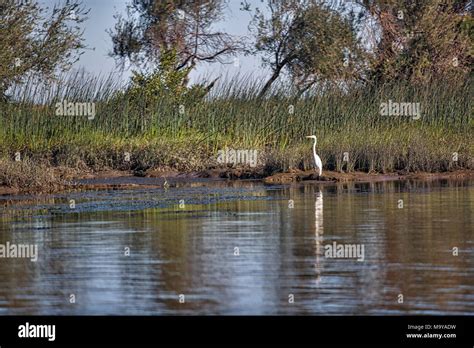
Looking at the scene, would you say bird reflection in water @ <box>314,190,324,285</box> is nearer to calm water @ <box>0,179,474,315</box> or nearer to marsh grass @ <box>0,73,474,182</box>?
calm water @ <box>0,179,474,315</box>

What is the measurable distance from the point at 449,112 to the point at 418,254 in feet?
63.0

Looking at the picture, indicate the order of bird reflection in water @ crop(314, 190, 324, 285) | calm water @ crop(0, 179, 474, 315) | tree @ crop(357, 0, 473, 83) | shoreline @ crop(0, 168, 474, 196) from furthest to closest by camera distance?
tree @ crop(357, 0, 473, 83) → shoreline @ crop(0, 168, 474, 196) → bird reflection in water @ crop(314, 190, 324, 285) → calm water @ crop(0, 179, 474, 315)

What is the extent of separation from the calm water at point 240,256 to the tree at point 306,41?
18.2m

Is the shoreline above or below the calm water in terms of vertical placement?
above

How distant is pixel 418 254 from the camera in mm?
12992

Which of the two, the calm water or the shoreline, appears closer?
the calm water

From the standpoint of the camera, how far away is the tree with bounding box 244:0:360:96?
39.1m

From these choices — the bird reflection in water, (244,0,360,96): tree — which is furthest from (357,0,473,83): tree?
the bird reflection in water

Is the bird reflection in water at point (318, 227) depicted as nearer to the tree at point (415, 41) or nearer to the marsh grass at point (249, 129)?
the marsh grass at point (249, 129)

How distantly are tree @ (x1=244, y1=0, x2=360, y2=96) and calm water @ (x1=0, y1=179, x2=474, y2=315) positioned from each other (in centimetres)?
1822

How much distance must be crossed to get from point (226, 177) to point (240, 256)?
47.1ft
